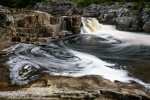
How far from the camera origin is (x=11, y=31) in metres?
8.23

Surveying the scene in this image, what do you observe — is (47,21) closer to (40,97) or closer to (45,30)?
(45,30)

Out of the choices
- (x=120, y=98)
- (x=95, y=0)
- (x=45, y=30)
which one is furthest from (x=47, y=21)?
(x=95, y=0)

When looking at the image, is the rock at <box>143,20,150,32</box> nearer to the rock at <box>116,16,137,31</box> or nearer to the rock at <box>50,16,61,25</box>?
the rock at <box>116,16,137,31</box>

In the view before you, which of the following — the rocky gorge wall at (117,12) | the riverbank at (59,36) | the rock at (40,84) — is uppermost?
the rocky gorge wall at (117,12)

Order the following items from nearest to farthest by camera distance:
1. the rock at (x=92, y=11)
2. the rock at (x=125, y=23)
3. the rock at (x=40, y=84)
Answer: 1. the rock at (x=40, y=84)
2. the rock at (x=125, y=23)
3. the rock at (x=92, y=11)

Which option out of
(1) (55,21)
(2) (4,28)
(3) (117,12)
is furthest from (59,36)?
(3) (117,12)

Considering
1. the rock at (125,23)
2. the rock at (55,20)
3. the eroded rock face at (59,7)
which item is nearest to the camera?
the rock at (55,20)

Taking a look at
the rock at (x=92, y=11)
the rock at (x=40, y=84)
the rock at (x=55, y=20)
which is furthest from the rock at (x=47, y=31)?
the rock at (x=92, y=11)

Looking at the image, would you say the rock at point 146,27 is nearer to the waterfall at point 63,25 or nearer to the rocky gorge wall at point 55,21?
the rocky gorge wall at point 55,21

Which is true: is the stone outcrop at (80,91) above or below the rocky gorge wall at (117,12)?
below

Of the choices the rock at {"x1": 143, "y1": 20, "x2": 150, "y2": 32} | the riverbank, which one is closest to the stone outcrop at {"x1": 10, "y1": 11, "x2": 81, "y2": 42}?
the riverbank

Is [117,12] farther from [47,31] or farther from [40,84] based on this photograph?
[40,84]

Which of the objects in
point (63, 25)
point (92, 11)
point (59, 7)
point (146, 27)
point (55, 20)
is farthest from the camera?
point (59, 7)

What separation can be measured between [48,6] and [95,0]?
33.3 feet
